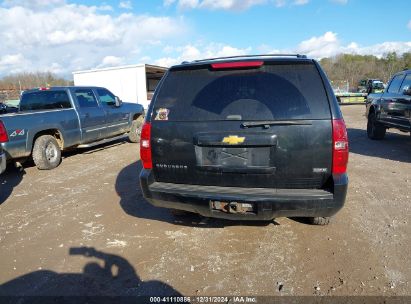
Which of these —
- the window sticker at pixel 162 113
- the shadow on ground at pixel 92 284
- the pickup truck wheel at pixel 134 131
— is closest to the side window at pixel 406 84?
the window sticker at pixel 162 113

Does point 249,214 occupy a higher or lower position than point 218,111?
lower

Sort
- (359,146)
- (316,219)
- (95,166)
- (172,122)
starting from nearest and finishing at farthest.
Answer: (172,122)
(316,219)
(95,166)
(359,146)

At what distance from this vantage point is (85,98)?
8.65m

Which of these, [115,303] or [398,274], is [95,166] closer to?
[115,303]

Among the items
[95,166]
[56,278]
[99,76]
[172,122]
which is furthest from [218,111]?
[99,76]

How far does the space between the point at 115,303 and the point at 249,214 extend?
1.42m

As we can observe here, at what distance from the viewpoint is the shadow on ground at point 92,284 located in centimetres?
281

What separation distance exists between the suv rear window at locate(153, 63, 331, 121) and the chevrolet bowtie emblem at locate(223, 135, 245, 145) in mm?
189

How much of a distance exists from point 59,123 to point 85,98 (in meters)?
1.45

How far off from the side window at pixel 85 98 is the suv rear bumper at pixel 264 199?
610cm

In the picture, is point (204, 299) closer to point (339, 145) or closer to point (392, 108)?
point (339, 145)

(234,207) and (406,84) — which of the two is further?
(406,84)

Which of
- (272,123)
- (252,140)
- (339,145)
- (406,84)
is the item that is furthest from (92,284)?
(406,84)

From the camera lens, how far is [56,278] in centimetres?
304
